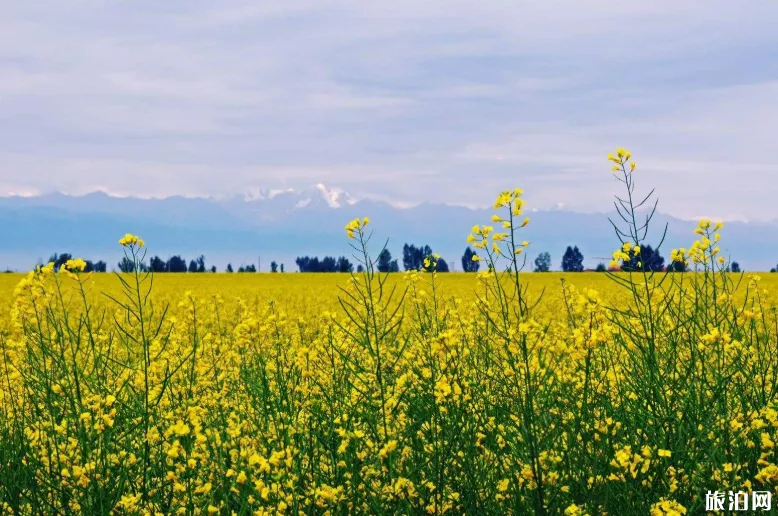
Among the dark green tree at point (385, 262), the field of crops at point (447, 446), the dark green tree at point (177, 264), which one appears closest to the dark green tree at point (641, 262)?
the field of crops at point (447, 446)

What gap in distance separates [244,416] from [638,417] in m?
3.35

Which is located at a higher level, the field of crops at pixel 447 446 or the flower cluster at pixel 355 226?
the flower cluster at pixel 355 226

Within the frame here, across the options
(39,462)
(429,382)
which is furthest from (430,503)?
(39,462)

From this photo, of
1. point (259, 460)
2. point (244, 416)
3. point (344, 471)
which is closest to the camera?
point (259, 460)

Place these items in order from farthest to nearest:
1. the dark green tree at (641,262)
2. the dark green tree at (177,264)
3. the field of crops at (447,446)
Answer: the dark green tree at (177,264), the dark green tree at (641,262), the field of crops at (447,446)

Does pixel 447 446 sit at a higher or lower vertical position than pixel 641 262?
lower

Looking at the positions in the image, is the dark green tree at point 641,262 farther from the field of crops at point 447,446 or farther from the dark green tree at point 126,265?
the dark green tree at point 126,265

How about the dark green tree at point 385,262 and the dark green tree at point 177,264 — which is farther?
the dark green tree at point 177,264

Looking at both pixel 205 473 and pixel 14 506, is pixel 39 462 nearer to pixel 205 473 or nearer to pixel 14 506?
pixel 14 506

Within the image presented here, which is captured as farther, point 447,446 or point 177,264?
point 177,264

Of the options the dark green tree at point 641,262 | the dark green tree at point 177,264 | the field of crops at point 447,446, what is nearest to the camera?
the field of crops at point 447,446

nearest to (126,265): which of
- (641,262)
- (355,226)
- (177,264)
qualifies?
(355,226)

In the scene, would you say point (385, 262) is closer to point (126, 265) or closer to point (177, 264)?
point (126, 265)

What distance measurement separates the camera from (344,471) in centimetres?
502
